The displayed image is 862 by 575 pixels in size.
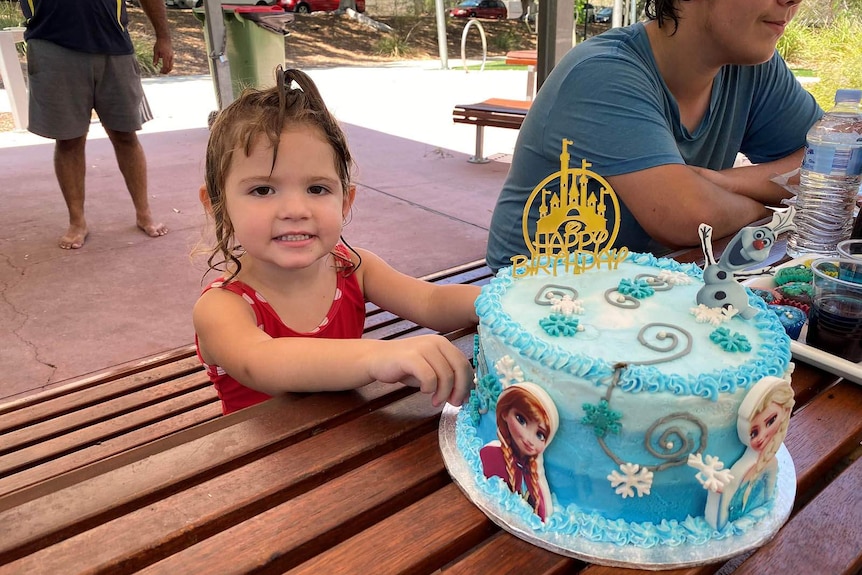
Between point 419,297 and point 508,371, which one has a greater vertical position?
point 508,371

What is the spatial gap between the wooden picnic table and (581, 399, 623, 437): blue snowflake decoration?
186 millimetres

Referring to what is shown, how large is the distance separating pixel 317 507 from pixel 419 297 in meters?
0.75

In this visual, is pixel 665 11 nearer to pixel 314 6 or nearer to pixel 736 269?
pixel 736 269

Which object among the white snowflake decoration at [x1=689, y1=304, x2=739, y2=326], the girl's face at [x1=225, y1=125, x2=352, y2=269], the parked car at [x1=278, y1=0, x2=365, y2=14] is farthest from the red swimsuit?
the parked car at [x1=278, y1=0, x2=365, y2=14]

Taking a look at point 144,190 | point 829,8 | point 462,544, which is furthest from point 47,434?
point 829,8

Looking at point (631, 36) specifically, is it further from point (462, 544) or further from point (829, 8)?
point (829, 8)

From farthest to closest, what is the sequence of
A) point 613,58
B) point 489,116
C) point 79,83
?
point 489,116 < point 79,83 < point 613,58

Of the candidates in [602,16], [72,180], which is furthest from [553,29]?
[602,16]

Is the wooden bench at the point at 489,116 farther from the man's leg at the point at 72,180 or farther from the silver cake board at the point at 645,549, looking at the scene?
the silver cake board at the point at 645,549

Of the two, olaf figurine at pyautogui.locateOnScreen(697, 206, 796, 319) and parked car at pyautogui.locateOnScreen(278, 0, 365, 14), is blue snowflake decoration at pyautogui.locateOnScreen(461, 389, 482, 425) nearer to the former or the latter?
olaf figurine at pyautogui.locateOnScreen(697, 206, 796, 319)

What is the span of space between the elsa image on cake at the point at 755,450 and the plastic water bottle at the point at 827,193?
1181 millimetres

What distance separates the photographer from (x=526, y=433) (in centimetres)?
97

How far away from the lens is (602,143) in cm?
193

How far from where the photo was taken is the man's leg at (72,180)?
4.21m
